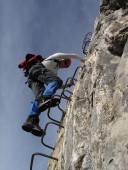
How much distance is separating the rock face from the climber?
88 centimetres

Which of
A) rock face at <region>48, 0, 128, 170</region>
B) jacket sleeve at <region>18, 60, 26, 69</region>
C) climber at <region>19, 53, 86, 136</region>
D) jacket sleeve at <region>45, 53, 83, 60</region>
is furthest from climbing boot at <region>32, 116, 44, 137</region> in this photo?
jacket sleeve at <region>18, 60, 26, 69</region>

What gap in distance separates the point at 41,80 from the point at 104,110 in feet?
13.2

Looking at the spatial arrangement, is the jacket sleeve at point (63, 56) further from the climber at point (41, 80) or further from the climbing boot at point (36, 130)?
the climbing boot at point (36, 130)

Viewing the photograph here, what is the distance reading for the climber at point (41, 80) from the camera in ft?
32.9

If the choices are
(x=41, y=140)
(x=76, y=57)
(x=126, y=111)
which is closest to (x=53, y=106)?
(x=41, y=140)

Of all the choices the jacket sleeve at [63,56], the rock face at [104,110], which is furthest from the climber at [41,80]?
the rock face at [104,110]

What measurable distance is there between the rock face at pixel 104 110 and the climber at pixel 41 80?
88 cm

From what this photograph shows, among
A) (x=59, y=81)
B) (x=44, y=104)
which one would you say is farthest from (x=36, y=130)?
(x=59, y=81)

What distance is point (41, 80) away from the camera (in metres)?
10.9

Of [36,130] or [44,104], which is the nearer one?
[36,130]

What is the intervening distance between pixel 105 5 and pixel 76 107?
3258 mm

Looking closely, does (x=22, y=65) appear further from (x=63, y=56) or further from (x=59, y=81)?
(x=59, y=81)

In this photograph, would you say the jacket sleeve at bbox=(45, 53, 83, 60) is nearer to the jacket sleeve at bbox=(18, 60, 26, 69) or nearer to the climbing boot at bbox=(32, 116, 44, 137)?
the jacket sleeve at bbox=(18, 60, 26, 69)

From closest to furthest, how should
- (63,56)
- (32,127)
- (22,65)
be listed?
1. (32,127)
2. (63,56)
3. (22,65)
